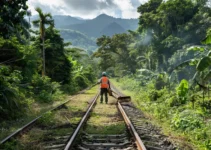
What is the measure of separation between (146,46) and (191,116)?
34.2 meters

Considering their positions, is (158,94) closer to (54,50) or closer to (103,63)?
(54,50)

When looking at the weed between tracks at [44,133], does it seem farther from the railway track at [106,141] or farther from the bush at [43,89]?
the bush at [43,89]

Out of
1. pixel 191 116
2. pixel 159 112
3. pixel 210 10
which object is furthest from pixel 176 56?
pixel 191 116

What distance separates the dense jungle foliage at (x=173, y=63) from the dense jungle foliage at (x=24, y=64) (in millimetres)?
6209

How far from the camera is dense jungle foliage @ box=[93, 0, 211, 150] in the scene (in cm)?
1044

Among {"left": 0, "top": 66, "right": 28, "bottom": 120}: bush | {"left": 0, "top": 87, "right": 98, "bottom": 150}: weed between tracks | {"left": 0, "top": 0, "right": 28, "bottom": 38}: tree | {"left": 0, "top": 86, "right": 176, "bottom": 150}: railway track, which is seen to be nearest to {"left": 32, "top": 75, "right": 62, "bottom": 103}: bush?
{"left": 0, "top": 66, "right": 28, "bottom": 120}: bush

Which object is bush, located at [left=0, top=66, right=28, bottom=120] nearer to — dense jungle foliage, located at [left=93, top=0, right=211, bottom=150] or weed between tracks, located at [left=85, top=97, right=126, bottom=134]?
weed between tracks, located at [left=85, top=97, right=126, bottom=134]

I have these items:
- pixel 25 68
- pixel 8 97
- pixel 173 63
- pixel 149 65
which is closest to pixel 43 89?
pixel 25 68

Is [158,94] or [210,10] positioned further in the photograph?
[210,10]

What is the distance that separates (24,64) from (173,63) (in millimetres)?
19494

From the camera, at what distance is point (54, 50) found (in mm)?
25469

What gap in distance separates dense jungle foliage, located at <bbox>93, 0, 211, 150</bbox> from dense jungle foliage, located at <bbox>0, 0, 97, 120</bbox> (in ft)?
20.4

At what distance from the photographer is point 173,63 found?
30.1 m

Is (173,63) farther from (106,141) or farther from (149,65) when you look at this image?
(106,141)
